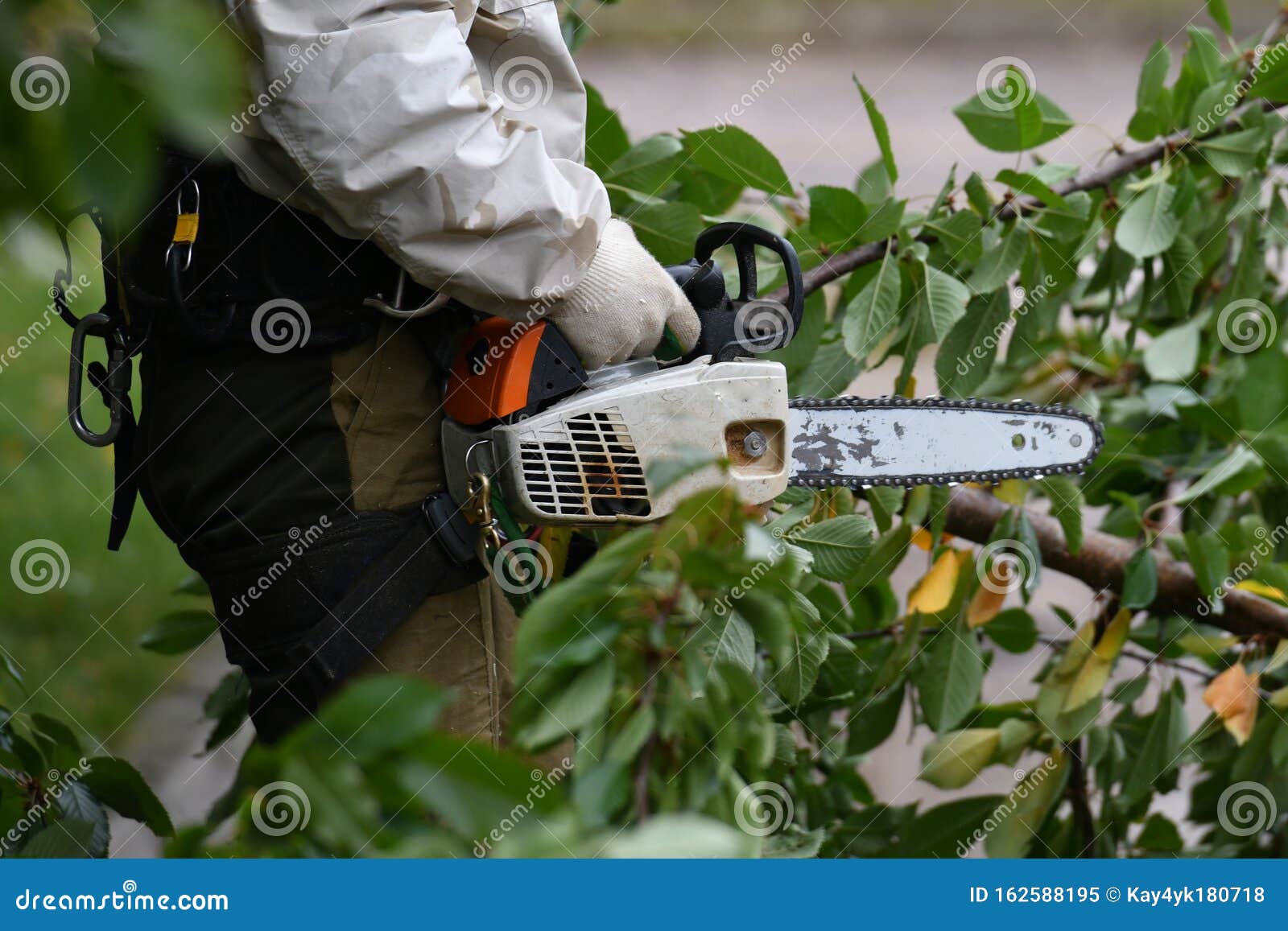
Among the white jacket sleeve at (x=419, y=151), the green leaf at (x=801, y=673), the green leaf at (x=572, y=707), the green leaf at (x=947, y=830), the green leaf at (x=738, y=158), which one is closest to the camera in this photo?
the green leaf at (x=572, y=707)

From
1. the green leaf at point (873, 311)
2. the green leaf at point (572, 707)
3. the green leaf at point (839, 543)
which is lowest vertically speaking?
the green leaf at point (572, 707)

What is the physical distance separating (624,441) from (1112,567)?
1.26 metres

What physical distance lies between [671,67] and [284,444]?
8.29 meters

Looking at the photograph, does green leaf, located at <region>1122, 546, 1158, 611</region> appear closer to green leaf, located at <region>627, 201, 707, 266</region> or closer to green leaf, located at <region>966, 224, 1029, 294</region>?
green leaf, located at <region>966, 224, 1029, 294</region>

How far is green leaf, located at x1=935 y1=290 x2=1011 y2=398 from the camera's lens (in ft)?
6.59

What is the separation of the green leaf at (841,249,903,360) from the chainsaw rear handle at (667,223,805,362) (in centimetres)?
23

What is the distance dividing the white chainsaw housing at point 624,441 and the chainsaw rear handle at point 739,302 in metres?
0.14

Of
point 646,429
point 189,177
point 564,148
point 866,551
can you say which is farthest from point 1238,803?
point 189,177

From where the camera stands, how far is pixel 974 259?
2033 millimetres

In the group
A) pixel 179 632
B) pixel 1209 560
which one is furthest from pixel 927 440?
pixel 179 632

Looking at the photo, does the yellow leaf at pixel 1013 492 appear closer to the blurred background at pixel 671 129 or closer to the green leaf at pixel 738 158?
the blurred background at pixel 671 129

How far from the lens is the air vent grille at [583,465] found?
4.71 ft

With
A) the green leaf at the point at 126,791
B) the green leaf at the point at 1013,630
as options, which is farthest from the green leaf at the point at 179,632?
the green leaf at the point at 1013,630

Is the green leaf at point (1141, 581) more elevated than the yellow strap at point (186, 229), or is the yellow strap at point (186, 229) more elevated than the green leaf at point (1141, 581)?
the green leaf at point (1141, 581)
